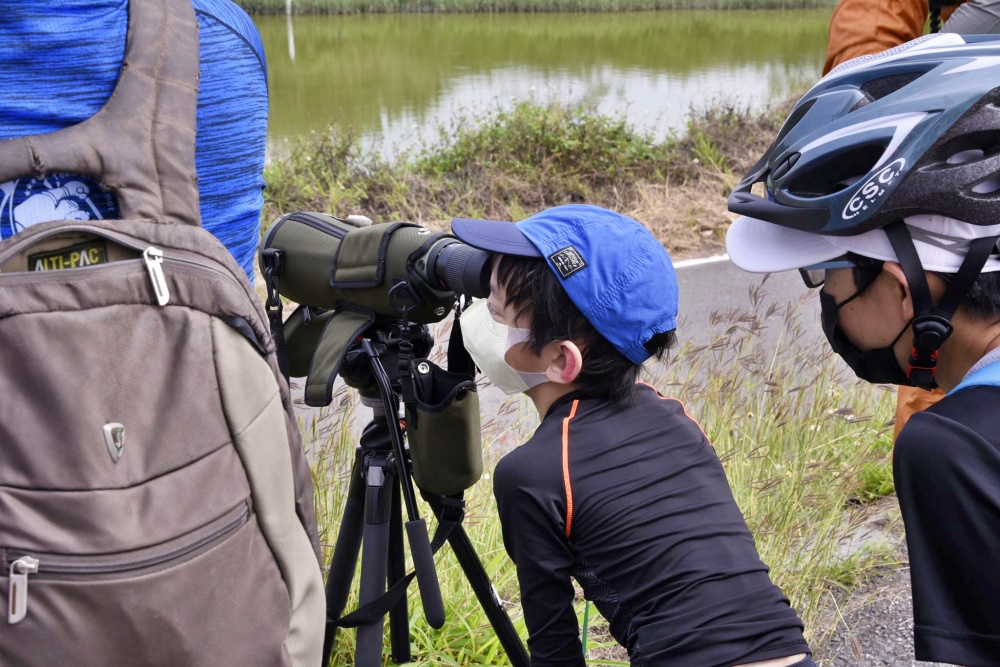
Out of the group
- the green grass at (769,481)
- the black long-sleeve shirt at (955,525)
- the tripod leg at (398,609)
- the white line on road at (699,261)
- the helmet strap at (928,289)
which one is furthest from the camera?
the white line on road at (699,261)

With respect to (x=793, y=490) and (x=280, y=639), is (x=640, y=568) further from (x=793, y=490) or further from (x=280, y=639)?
(x=793, y=490)

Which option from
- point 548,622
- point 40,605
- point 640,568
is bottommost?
point 548,622

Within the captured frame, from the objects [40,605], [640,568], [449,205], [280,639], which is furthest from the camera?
[449,205]

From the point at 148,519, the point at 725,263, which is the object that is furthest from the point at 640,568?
the point at 725,263

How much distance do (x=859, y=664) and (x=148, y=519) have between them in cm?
211

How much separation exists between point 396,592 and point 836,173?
1.12 metres

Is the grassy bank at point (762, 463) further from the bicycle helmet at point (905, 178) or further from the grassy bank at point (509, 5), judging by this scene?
the grassy bank at point (509, 5)

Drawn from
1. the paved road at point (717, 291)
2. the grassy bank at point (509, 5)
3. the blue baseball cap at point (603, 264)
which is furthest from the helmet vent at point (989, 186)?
the grassy bank at point (509, 5)

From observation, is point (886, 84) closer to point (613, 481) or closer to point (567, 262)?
point (567, 262)

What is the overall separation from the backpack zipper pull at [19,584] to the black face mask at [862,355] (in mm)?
1260

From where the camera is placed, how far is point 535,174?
7879mm

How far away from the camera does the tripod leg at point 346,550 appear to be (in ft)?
A: 6.63

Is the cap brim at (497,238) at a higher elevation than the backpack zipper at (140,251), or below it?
below

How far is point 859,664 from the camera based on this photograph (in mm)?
2594
